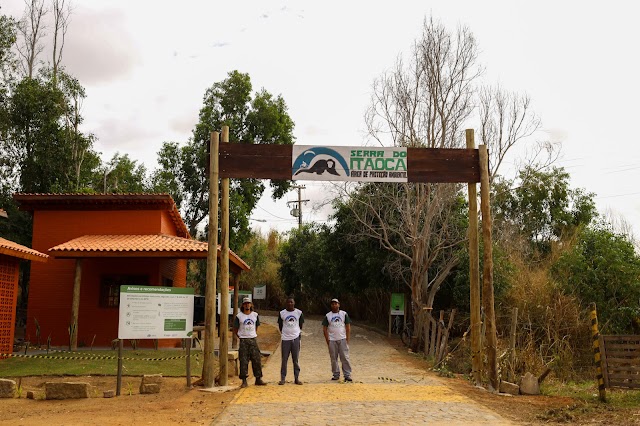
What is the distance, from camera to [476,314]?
12.1 m

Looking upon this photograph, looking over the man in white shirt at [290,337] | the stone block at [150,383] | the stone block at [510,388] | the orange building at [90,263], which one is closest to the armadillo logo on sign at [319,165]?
the man in white shirt at [290,337]

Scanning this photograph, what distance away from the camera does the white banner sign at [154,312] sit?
11.5 meters

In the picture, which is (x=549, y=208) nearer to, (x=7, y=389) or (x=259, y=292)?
(x=259, y=292)

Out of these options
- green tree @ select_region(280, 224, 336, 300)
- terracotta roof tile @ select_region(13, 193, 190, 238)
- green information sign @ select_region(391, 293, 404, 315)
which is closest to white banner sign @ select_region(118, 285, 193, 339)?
terracotta roof tile @ select_region(13, 193, 190, 238)

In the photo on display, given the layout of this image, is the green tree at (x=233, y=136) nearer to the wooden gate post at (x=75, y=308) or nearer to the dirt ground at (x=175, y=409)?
the wooden gate post at (x=75, y=308)

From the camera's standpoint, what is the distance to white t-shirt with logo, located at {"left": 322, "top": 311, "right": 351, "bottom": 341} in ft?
41.5

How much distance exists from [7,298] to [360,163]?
10992 millimetres

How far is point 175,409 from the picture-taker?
9586 mm

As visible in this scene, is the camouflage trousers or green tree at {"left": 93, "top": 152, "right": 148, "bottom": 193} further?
green tree at {"left": 93, "top": 152, "right": 148, "bottom": 193}

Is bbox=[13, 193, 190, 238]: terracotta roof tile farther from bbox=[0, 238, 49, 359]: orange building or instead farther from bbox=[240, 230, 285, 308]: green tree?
bbox=[240, 230, 285, 308]: green tree

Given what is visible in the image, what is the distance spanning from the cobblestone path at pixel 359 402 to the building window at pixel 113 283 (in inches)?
282

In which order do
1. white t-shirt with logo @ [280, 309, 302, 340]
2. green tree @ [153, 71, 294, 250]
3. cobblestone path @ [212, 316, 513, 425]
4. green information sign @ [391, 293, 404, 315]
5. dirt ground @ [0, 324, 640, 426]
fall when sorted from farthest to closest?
1. green tree @ [153, 71, 294, 250]
2. green information sign @ [391, 293, 404, 315]
3. white t-shirt with logo @ [280, 309, 302, 340]
4. dirt ground @ [0, 324, 640, 426]
5. cobblestone path @ [212, 316, 513, 425]

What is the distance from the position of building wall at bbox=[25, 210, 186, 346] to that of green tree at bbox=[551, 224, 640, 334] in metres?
12.7

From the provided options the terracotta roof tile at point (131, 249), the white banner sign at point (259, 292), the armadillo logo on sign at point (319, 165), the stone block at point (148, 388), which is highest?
the armadillo logo on sign at point (319, 165)
